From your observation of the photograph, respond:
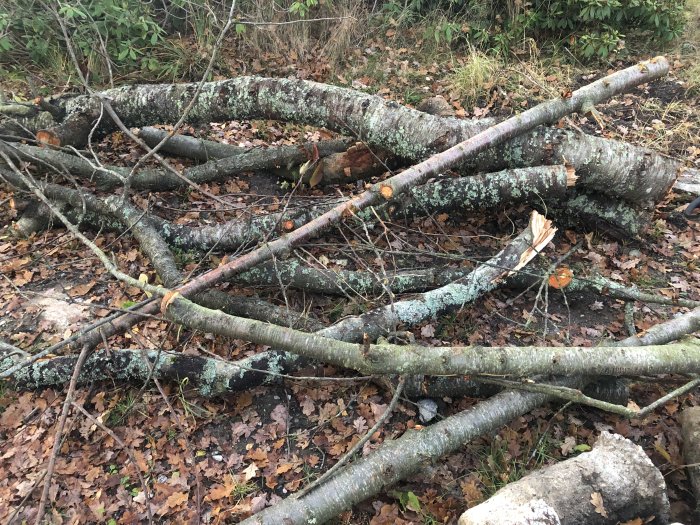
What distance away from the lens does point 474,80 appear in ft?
21.8

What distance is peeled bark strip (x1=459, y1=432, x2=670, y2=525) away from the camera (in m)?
2.39

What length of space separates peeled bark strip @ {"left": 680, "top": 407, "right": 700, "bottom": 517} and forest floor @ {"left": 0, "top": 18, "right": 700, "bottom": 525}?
92mm

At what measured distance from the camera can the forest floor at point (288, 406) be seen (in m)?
2.94

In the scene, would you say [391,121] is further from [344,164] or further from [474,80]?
[474,80]

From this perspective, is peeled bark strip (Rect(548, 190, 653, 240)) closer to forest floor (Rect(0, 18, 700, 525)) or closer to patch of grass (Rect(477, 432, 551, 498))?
forest floor (Rect(0, 18, 700, 525))

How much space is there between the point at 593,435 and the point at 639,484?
65 cm

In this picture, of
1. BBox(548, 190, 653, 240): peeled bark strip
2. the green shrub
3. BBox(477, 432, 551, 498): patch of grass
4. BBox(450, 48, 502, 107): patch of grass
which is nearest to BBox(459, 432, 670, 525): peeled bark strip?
BBox(477, 432, 551, 498): patch of grass

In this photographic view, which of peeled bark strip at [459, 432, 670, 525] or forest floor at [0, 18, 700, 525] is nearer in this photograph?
peeled bark strip at [459, 432, 670, 525]

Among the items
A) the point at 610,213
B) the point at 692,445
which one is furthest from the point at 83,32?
the point at 692,445

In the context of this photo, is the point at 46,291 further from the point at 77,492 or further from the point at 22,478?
the point at 77,492

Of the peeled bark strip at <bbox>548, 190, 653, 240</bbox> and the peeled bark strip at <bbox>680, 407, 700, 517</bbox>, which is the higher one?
the peeled bark strip at <bbox>548, 190, 653, 240</bbox>

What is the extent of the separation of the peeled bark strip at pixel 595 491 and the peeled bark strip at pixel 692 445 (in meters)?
0.39

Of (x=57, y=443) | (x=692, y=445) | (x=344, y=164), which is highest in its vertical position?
(x=344, y=164)

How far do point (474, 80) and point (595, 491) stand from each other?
5709 millimetres
